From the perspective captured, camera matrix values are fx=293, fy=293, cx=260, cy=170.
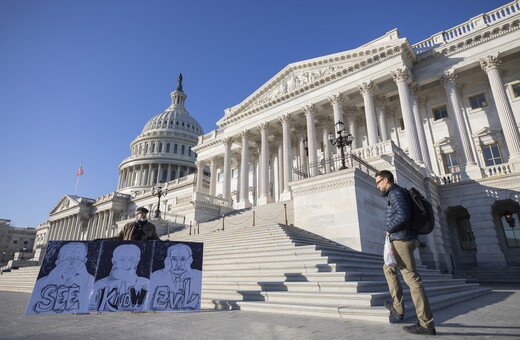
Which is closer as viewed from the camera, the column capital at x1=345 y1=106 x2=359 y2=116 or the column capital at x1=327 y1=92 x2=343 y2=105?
the column capital at x1=327 y1=92 x2=343 y2=105

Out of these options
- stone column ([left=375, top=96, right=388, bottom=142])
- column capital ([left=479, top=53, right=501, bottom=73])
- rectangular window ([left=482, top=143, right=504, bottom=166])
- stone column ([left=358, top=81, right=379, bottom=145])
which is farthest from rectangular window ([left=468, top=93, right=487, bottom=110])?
stone column ([left=358, top=81, right=379, bottom=145])

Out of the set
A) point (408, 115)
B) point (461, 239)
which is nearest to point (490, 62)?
point (408, 115)

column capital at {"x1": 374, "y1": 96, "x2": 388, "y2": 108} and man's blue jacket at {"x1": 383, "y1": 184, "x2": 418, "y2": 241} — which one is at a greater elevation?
column capital at {"x1": 374, "y1": 96, "x2": 388, "y2": 108}

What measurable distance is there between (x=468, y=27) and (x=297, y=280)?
29609mm

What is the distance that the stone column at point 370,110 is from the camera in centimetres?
2514

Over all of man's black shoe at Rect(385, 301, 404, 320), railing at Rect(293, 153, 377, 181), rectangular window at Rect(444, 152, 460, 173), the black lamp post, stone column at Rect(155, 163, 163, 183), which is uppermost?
stone column at Rect(155, 163, 163, 183)

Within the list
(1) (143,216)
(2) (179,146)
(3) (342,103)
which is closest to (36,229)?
(2) (179,146)

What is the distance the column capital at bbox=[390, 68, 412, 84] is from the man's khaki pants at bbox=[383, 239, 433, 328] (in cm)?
2449

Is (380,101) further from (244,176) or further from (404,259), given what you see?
(404,259)

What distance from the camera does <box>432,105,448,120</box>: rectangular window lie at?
28781 millimetres

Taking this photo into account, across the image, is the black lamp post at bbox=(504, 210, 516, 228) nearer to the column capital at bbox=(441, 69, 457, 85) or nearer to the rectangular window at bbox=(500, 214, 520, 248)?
the rectangular window at bbox=(500, 214, 520, 248)

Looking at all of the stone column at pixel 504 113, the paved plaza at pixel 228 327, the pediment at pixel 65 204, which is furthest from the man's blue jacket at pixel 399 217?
the pediment at pixel 65 204

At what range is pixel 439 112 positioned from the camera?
95.7 feet

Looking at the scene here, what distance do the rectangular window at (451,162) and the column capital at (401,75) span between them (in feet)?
27.0
